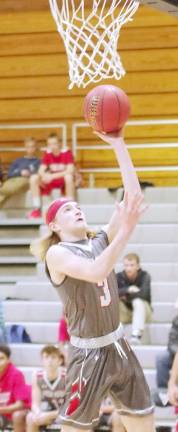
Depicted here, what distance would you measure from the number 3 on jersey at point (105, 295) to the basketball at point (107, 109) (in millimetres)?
862

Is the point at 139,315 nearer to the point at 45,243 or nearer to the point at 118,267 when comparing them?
the point at 118,267

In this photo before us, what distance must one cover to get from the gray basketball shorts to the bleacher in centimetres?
295

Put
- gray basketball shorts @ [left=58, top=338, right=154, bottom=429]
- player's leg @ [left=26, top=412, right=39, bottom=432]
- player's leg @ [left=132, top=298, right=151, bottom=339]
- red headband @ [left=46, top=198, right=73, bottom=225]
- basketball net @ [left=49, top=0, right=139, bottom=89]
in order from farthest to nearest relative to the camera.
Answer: player's leg @ [left=132, top=298, right=151, bottom=339] < player's leg @ [left=26, top=412, right=39, bottom=432] < basketball net @ [left=49, top=0, right=139, bottom=89] < red headband @ [left=46, top=198, right=73, bottom=225] < gray basketball shorts @ [left=58, top=338, right=154, bottom=429]

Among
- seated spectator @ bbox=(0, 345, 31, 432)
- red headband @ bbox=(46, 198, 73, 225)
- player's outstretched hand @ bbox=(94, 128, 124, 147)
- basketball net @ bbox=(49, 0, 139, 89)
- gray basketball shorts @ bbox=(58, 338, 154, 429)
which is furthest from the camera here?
seated spectator @ bbox=(0, 345, 31, 432)

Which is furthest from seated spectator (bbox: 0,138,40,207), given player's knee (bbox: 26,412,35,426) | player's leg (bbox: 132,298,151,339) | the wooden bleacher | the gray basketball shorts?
the gray basketball shorts

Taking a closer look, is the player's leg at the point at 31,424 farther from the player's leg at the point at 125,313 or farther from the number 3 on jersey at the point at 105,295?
the number 3 on jersey at the point at 105,295

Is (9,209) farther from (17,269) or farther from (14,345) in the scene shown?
(14,345)

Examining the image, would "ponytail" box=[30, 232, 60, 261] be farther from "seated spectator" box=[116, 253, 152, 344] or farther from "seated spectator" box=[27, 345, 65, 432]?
"seated spectator" box=[116, 253, 152, 344]

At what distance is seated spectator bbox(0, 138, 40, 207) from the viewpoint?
11.1 meters

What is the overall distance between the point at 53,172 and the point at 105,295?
5999 mm

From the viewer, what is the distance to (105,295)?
516 centimetres

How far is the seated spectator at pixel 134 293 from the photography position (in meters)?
8.81

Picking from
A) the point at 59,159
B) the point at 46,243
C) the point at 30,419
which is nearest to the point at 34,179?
the point at 59,159

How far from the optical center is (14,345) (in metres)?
9.12
